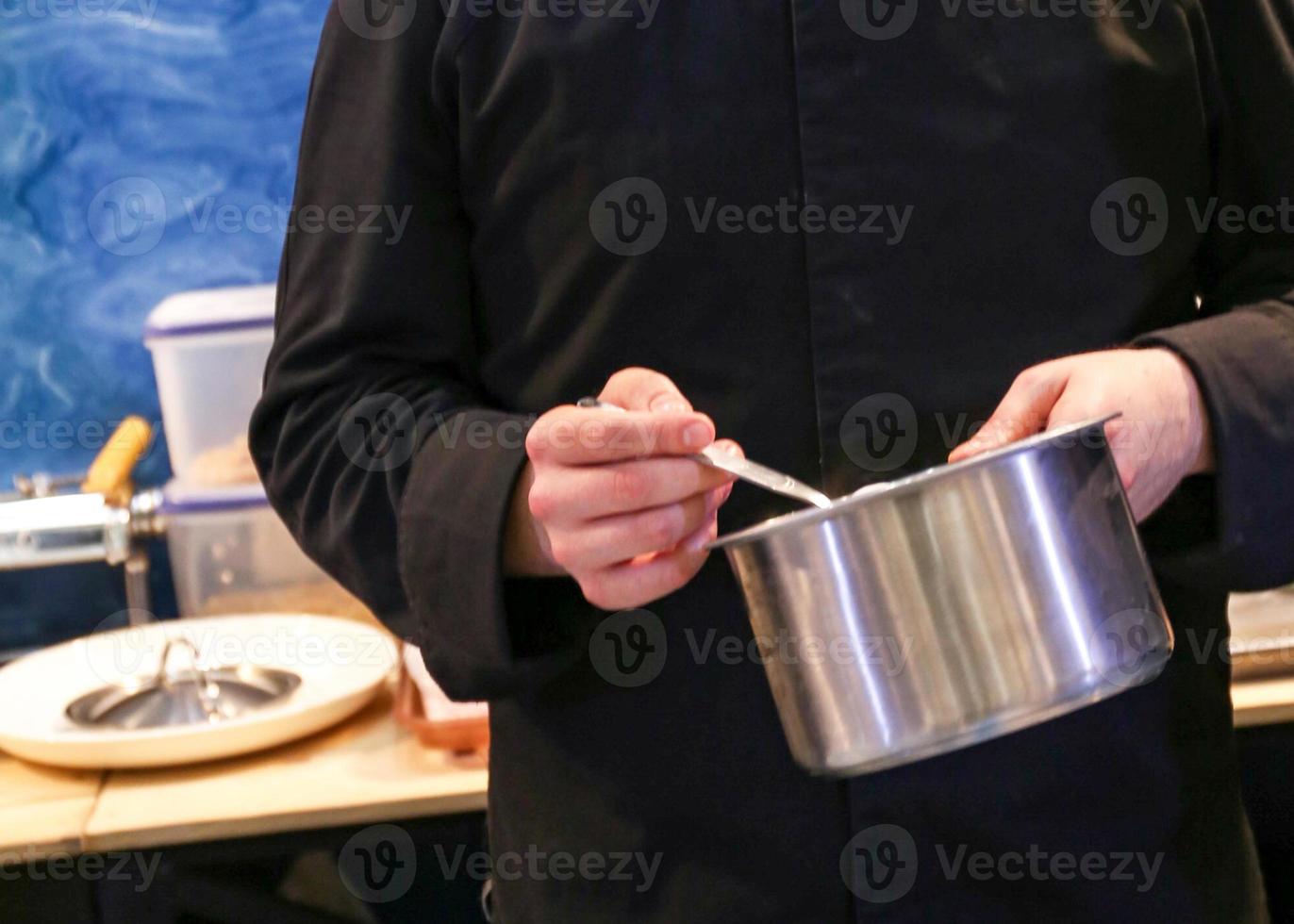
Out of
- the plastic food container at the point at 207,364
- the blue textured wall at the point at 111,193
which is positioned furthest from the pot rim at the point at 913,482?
the blue textured wall at the point at 111,193

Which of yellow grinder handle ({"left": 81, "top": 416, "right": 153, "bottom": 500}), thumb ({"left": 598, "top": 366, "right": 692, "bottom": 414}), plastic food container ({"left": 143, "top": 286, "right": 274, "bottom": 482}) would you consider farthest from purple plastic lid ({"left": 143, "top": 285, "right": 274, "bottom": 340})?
thumb ({"left": 598, "top": 366, "right": 692, "bottom": 414})

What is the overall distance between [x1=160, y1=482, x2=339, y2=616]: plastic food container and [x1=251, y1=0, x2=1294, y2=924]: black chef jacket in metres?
0.71

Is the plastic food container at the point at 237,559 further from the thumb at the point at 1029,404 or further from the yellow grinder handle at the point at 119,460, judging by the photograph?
the thumb at the point at 1029,404

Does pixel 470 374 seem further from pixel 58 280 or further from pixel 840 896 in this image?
pixel 58 280

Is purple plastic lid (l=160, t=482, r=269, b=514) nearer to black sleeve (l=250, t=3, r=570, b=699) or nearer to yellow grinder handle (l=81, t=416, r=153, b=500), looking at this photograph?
yellow grinder handle (l=81, t=416, r=153, b=500)

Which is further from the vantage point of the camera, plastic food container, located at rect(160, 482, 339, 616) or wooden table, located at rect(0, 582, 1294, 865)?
plastic food container, located at rect(160, 482, 339, 616)

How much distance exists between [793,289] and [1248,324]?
208mm

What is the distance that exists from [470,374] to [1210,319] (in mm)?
371

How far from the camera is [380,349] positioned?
0.64 meters

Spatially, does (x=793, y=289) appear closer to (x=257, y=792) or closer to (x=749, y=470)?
(x=749, y=470)

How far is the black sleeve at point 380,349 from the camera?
580 mm

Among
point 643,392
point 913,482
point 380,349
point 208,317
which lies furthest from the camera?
point 208,317

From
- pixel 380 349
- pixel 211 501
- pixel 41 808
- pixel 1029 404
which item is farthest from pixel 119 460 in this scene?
pixel 1029 404

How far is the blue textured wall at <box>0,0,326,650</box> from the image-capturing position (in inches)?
54.6
